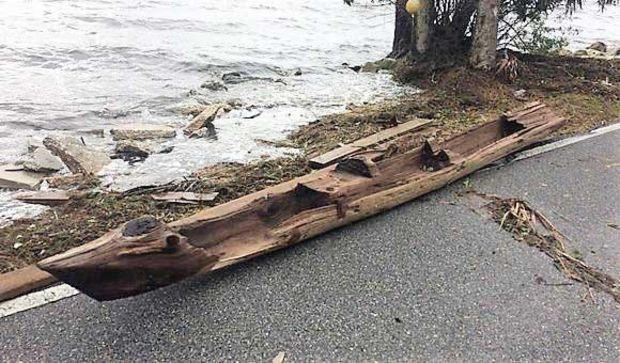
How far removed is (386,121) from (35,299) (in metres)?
3.33

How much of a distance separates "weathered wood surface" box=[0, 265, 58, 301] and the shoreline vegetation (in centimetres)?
17

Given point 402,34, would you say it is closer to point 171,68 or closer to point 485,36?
point 485,36

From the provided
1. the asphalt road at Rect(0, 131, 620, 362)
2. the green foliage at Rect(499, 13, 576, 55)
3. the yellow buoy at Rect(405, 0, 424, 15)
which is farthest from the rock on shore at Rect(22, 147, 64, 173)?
the green foliage at Rect(499, 13, 576, 55)

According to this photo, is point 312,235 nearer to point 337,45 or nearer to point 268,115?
point 268,115

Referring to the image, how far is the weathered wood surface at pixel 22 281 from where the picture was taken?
2.19 meters

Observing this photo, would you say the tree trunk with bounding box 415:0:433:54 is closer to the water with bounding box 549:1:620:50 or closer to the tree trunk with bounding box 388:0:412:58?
the tree trunk with bounding box 388:0:412:58

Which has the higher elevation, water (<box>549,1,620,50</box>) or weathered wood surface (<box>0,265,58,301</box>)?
water (<box>549,1,620,50</box>)

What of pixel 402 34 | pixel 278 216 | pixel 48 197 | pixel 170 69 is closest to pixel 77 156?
pixel 48 197

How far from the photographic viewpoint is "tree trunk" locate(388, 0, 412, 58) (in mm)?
7513

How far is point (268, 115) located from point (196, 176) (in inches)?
76.0

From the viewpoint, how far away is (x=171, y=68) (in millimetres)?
7879

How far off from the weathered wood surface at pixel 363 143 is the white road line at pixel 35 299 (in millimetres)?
1823

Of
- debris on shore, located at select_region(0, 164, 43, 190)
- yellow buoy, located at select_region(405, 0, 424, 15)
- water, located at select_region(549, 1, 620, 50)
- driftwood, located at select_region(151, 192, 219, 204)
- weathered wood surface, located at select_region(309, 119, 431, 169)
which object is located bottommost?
debris on shore, located at select_region(0, 164, 43, 190)

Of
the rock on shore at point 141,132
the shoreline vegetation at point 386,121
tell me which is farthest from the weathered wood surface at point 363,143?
the rock on shore at point 141,132
